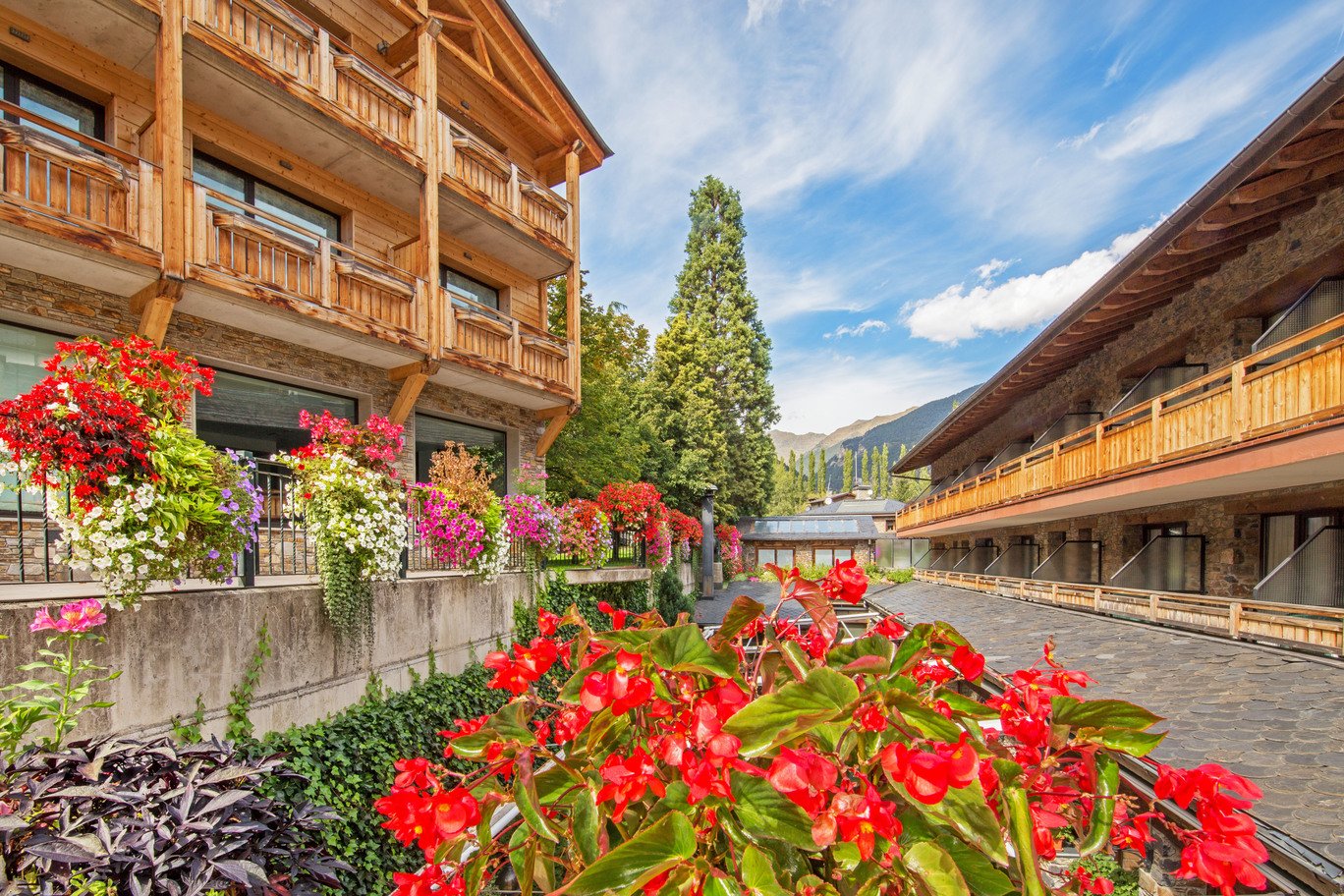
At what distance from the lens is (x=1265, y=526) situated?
9641 millimetres

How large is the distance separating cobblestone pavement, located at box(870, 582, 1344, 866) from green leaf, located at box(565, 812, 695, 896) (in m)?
4.91

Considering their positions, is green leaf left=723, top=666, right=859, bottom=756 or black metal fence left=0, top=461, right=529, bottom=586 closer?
green leaf left=723, top=666, right=859, bottom=756

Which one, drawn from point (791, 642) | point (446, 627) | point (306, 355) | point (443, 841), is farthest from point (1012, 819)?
point (306, 355)

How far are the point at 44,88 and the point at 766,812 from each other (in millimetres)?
10710

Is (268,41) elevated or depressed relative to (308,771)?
elevated

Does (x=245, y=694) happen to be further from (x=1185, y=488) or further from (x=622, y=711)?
(x=1185, y=488)

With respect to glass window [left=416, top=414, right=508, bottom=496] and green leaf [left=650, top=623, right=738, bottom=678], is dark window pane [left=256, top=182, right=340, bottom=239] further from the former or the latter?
green leaf [left=650, top=623, right=738, bottom=678]

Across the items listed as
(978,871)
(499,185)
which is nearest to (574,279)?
(499,185)

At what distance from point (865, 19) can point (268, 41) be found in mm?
8226

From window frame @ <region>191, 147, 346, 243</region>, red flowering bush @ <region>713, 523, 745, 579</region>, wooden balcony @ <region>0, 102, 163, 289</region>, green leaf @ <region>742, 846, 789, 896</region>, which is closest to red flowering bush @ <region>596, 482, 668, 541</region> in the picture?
window frame @ <region>191, 147, 346, 243</region>

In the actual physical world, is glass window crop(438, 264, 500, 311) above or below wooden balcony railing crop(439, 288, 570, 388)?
above

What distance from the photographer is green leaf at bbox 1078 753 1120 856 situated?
114cm

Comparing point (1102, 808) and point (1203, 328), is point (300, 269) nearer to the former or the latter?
point (1102, 808)

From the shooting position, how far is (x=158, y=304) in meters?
6.78
